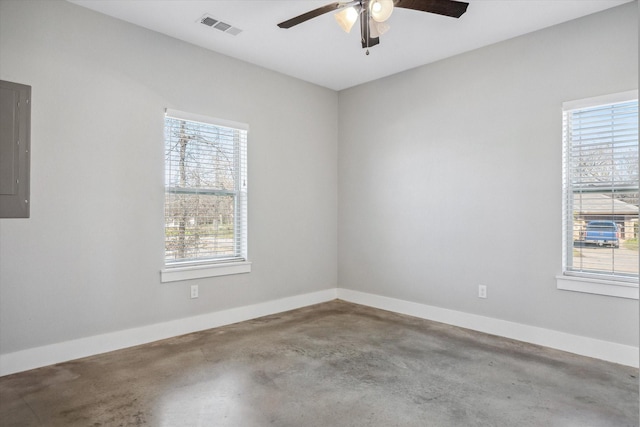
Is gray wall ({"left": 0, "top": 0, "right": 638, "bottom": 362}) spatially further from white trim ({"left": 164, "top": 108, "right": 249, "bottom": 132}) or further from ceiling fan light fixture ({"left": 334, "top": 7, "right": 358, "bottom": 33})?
ceiling fan light fixture ({"left": 334, "top": 7, "right": 358, "bottom": 33})

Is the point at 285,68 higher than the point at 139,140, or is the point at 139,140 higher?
the point at 285,68

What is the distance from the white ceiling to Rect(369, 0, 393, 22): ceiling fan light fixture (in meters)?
0.71

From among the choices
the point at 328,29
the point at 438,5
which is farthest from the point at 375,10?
Answer: the point at 328,29

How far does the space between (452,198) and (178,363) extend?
305 centimetres

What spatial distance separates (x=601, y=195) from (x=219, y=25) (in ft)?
11.7

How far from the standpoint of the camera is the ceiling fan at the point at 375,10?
93.4 inches

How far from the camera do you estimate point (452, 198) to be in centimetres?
408

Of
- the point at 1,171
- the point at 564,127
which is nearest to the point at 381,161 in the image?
the point at 564,127

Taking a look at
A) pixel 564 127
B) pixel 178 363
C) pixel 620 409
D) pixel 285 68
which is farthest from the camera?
pixel 285 68

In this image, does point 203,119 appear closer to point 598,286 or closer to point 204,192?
point 204,192

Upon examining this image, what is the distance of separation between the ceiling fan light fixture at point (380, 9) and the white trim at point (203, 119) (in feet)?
6.73

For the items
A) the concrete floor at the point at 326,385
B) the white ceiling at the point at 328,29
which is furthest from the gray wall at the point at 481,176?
the concrete floor at the point at 326,385

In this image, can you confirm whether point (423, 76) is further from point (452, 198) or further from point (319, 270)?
point (319, 270)

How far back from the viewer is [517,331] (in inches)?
140
